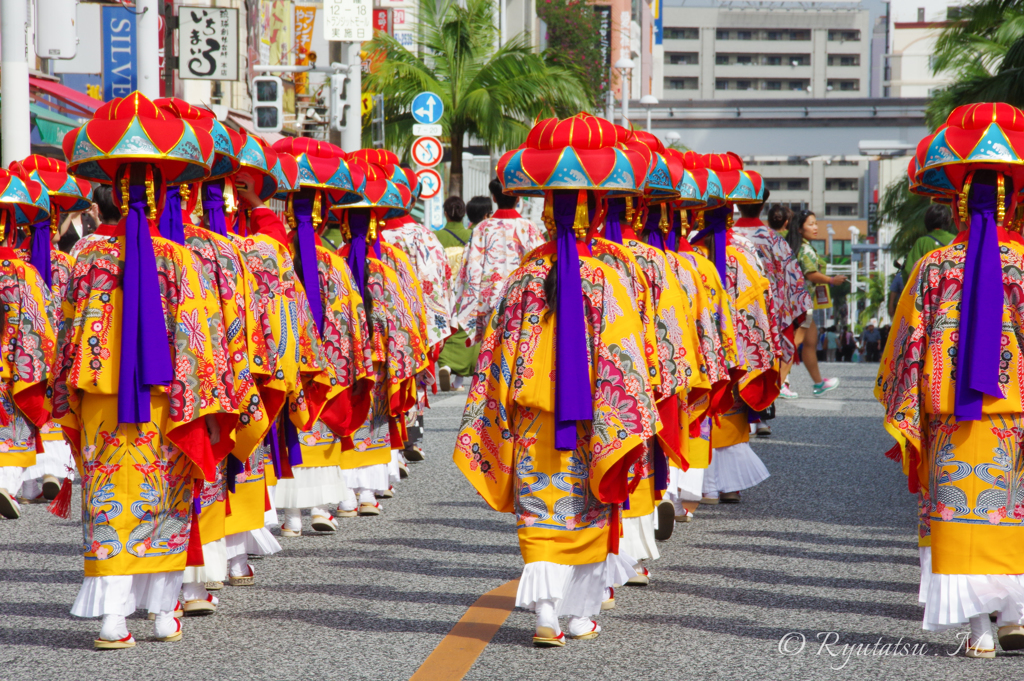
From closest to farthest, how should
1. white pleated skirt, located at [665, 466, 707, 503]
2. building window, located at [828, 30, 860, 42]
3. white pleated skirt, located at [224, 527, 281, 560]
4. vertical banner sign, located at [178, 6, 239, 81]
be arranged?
white pleated skirt, located at [224, 527, 281, 560], white pleated skirt, located at [665, 466, 707, 503], vertical banner sign, located at [178, 6, 239, 81], building window, located at [828, 30, 860, 42]

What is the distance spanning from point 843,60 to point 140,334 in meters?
118

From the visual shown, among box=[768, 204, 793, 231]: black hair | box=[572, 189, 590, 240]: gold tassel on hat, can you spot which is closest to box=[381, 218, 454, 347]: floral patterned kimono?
box=[768, 204, 793, 231]: black hair

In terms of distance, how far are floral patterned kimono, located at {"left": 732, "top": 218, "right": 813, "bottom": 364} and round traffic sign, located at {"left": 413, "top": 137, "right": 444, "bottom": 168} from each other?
734cm

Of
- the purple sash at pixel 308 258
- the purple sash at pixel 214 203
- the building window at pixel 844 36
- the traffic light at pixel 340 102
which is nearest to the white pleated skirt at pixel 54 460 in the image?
the purple sash at pixel 308 258

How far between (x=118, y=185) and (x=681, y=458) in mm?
2428

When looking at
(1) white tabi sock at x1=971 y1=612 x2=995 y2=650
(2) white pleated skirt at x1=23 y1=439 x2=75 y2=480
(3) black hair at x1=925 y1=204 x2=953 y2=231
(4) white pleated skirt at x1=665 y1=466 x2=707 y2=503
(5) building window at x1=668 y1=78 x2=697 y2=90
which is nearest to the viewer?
(1) white tabi sock at x1=971 y1=612 x2=995 y2=650

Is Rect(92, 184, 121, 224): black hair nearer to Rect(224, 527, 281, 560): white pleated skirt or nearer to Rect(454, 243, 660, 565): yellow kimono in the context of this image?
Rect(224, 527, 281, 560): white pleated skirt

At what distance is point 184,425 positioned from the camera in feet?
15.3

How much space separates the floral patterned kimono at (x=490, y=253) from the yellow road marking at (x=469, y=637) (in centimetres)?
549

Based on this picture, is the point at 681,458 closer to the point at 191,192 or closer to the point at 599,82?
the point at 191,192

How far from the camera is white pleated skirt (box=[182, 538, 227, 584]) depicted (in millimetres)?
5164

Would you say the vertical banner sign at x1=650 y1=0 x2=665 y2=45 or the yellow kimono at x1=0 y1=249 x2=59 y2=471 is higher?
the vertical banner sign at x1=650 y1=0 x2=665 y2=45

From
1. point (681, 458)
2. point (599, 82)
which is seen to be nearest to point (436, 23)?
point (599, 82)

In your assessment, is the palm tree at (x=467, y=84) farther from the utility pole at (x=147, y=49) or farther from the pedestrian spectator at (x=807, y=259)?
the utility pole at (x=147, y=49)
